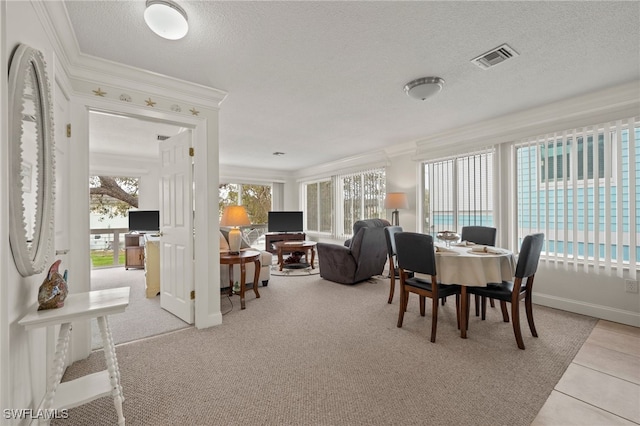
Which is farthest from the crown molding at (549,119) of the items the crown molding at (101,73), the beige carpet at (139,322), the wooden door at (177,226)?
the beige carpet at (139,322)

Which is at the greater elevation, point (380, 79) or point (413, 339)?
point (380, 79)

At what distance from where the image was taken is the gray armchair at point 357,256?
163 inches

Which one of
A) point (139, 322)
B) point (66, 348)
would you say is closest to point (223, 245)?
point (139, 322)

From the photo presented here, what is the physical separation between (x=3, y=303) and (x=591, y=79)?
4404 millimetres

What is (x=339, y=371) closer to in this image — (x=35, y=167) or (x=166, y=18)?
(x=35, y=167)

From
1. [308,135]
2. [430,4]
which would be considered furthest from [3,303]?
[308,135]

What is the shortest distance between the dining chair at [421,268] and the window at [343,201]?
9.81 feet

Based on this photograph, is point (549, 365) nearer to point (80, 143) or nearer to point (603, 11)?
point (603, 11)

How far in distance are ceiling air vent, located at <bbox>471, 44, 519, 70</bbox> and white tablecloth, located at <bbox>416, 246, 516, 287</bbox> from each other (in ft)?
5.39

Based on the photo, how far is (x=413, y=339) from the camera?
2.43 meters

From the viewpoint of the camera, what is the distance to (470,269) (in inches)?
94.0

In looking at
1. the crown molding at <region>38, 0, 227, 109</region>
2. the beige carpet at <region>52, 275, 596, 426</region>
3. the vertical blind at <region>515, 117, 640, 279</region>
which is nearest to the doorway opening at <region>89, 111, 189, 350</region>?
the beige carpet at <region>52, 275, 596, 426</region>

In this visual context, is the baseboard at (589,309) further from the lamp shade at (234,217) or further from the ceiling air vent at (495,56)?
the lamp shade at (234,217)

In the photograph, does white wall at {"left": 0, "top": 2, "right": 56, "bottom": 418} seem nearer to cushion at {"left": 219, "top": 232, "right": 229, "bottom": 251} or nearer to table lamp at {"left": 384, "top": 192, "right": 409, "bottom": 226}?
cushion at {"left": 219, "top": 232, "right": 229, "bottom": 251}
